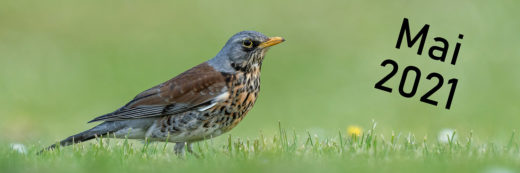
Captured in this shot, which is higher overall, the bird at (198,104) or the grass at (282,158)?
the bird at (198,104)

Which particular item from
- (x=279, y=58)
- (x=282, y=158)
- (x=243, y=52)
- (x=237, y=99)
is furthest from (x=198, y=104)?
(x=279, y=58)

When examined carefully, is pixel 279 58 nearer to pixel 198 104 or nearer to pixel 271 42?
pixel 271 42

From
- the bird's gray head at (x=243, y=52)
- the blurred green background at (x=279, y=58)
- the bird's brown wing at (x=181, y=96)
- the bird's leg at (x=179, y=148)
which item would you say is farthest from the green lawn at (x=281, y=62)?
the bird's gray head at (x=243, y=52)

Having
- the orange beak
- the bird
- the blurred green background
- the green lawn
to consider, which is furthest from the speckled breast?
the blurred green background

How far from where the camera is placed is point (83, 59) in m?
17.2

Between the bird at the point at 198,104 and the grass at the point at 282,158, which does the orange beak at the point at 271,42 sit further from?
the grass at the point at 282,158

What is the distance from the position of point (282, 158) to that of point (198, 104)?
155 cm

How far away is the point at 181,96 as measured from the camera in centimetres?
796

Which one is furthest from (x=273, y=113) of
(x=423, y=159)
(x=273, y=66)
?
(x=423, y=159)

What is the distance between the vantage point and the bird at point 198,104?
25.3 feet

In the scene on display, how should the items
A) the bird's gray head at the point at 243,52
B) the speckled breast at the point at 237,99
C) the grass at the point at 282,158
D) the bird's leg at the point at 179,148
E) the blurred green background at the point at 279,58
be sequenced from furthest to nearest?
the blurred green background at the point at 279,58, the bird's gray head at the point at 243,52, the bird's leg at the point at 179,148, the speckled breast at the point at 237,99, the grass at the point at 282,158

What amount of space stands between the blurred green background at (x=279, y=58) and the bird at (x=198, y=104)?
269 centimetres

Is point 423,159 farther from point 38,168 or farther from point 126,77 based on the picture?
point 126,77

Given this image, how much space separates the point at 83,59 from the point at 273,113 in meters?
5.02
